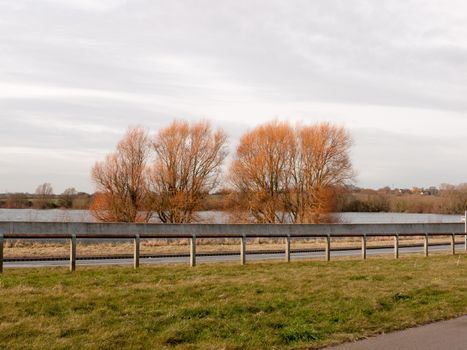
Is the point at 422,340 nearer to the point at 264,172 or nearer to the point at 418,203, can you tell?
the point at 264,172

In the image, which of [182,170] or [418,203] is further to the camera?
[418,203]

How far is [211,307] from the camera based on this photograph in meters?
8.80

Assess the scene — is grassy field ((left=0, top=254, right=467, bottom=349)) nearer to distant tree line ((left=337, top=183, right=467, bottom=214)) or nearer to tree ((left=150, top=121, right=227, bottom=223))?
tree ((left=150, top=121, right=227, bottom=223))

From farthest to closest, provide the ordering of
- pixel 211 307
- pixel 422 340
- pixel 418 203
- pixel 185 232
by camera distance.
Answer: pixel 418 203 → pixel 185 232 → pixel 211 307 → pixel 422 340

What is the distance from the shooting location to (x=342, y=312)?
9.06 metres

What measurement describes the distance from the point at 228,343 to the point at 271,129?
4083 centimetres


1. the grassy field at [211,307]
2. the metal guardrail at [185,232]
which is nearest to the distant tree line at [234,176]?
the metal guardrail at [185,232]

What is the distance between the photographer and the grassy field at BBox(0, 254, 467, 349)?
716 centimetres

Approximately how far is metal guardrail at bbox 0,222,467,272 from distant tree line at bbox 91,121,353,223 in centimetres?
1516

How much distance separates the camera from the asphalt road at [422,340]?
7.15 metres

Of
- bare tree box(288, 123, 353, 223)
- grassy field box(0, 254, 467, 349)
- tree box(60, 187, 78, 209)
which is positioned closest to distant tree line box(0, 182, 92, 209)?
tree box(60, 187, 78, 209)

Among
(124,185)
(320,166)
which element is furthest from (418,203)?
(124,185)

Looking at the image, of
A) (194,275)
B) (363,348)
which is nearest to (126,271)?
(194,275)

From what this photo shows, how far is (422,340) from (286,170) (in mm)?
39894
